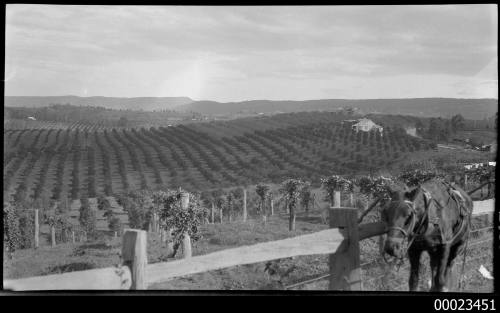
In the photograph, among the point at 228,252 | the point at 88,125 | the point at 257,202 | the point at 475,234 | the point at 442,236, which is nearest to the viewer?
the point at 228,252

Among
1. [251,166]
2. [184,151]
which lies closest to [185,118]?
[184,151]

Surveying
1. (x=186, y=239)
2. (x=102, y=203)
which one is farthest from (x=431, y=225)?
(x=186, y=239)

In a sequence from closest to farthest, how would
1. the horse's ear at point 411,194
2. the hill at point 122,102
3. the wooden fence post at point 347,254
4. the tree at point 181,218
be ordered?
the horse's ear at point 411,194
the wooden fence post at point 347,254
the hill at point 122,102
the tree at point 181,218

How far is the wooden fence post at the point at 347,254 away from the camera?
420 centimetres

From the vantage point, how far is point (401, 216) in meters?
3.82

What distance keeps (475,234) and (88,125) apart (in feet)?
16.6

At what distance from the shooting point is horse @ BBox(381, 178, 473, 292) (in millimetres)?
3832

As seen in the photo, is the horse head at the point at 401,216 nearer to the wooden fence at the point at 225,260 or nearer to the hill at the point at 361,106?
the wooden fence at the point at 225,260

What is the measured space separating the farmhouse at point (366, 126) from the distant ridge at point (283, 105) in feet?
0.62

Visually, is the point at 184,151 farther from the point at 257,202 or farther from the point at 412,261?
the point at 412,261

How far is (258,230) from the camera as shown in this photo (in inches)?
339

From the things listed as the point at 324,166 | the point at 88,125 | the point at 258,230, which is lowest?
the point at 258,230

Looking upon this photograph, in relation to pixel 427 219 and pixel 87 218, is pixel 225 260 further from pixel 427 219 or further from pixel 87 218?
pixel 87 218
